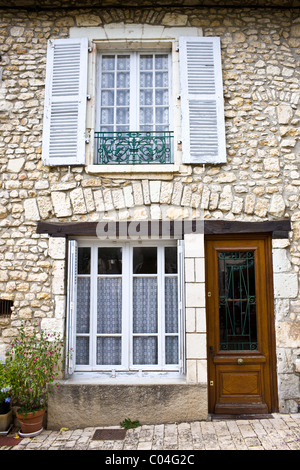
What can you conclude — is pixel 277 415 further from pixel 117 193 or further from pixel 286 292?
pixel 117 193

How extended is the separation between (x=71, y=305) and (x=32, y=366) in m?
0.73

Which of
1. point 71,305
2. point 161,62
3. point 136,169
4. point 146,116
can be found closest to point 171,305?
point 71,305

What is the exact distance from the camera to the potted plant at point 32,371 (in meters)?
3.55

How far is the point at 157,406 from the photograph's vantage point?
3.69 m

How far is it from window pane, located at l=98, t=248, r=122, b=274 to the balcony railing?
3.42 ft

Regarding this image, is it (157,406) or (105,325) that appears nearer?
(157,406)

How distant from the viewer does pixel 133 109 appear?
170 inches

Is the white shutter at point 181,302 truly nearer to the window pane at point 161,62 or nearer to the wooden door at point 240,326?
the wooden door at point 240,326

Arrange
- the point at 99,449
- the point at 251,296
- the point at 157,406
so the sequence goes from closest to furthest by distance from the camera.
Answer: the point at 99,449
the point at 157,406
the point at 251,296

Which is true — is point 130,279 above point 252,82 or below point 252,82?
below

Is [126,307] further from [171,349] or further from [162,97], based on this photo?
[162,97]

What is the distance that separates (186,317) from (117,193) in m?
1.59

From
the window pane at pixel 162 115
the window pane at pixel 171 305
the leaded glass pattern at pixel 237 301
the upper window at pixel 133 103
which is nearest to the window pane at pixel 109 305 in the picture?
the window pane at pixel 171 305
